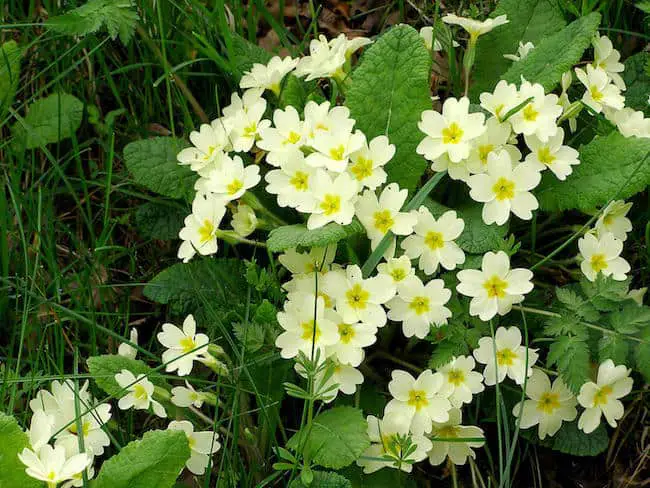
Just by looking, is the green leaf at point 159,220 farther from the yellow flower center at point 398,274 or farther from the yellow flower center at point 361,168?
the yellow flower center at point 398,274

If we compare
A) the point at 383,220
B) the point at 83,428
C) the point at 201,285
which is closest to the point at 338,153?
the point at 383,220

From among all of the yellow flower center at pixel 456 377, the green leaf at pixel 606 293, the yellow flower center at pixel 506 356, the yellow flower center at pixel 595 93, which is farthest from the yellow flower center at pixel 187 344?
the yellow flower center at pixel 595 93

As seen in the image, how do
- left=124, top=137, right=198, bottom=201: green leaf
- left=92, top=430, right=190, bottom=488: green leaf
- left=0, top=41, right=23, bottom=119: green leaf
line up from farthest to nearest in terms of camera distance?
left=0, top=41, right=23, bottom=119: green leaf
left=124, top=137, right=198, bottom=201: green leaf
left=92, top=430, right=190, bottom=488: green leaf

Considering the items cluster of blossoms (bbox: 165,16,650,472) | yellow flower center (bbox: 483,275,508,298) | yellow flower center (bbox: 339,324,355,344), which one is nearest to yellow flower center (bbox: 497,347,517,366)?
cluster of blossoms (bbox: 165,16,650,472)

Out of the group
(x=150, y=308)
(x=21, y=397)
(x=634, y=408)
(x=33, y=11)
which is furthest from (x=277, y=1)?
(x=634, y=408)

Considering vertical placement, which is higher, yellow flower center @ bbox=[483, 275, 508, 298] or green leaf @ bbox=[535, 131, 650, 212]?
green leaf @ bbox=[535, 131, 650, 212]

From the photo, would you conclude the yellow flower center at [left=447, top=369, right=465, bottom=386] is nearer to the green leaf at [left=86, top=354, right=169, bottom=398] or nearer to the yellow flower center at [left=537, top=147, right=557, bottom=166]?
the yellow flower center at [left=537, top=147, right=557, bottom=166]

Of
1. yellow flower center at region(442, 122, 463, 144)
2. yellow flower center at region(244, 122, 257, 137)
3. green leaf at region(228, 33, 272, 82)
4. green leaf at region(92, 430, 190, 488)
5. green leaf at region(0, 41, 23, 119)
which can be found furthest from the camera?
green leaf at region(0, 41, 23, 119)
